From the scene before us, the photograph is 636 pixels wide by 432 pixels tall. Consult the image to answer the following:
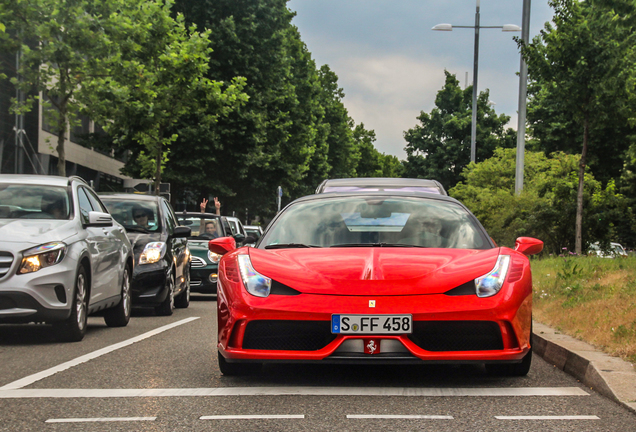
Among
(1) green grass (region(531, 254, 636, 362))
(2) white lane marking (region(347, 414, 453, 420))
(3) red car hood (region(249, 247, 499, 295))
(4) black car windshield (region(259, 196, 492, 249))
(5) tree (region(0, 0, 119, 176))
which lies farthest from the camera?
(5) tree (region(0, 0, 119, 176))

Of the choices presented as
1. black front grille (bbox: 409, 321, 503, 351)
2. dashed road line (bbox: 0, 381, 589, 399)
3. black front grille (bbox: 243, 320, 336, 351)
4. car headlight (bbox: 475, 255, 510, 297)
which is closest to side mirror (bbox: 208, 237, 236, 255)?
black front grille (bbox: 243, 320, 336, 351)

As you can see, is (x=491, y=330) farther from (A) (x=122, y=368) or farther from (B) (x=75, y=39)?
(B) (x=75, y=39)

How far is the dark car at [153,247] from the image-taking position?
12.3 metres

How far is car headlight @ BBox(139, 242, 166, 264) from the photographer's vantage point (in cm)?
1245

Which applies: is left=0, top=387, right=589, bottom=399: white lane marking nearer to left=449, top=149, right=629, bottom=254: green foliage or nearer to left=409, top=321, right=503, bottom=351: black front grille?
left=409, top=321, right=503, bottom=351: black front grille

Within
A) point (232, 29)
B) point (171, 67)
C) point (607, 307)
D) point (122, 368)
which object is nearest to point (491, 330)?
point (122, 368)

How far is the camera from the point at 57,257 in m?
8.46

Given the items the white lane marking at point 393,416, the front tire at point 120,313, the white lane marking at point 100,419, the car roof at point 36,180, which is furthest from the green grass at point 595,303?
the car roof at point 36,180

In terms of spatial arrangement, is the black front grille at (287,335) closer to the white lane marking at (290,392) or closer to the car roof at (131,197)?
the white lane marking at (290,392)

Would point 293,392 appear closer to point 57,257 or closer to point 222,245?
point 222,245

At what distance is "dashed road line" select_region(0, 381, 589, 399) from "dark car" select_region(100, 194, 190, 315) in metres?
6.38

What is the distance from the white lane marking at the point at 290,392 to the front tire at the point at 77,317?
9.36 feet

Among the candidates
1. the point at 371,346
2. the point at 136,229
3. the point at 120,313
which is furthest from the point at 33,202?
the point at 371,346

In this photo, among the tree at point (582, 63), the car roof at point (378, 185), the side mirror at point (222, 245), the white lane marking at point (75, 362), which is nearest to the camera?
the white lane marking at point (75, 362)
